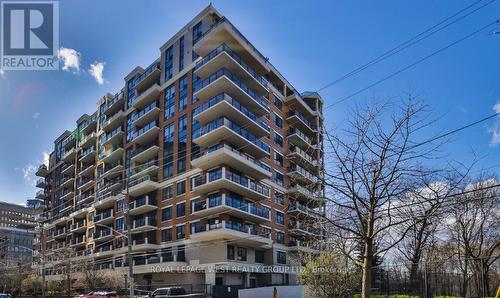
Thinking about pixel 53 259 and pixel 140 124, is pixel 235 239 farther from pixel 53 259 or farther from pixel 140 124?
pixel 53 259

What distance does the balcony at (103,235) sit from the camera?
67.4 metres

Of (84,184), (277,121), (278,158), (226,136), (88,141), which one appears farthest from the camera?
(88,141)

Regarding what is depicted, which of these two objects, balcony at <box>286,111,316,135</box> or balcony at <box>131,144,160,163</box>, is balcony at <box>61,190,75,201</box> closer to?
balcony at <box>131,144,160,163</box>

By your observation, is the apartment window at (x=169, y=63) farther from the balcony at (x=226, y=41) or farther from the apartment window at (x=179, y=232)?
the apartment window at (x=179, y=232)

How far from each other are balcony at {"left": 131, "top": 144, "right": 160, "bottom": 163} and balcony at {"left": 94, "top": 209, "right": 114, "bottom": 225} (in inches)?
425

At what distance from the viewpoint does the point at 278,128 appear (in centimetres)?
6347

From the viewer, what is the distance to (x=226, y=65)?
171ft

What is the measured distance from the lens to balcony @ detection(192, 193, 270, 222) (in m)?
47.7

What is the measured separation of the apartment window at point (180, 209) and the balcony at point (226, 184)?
3557 mm

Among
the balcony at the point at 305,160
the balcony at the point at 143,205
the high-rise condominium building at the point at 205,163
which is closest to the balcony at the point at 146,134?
the high-rise condominium building at the point at 205,163

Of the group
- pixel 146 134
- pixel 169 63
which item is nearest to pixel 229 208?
pixel 146 134

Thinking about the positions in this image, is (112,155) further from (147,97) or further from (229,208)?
(229,208)

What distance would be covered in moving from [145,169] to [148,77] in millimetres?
14061

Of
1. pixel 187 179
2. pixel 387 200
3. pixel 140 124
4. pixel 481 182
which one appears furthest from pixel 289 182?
pixel 387 200
